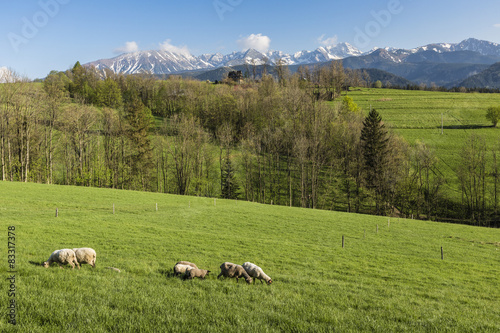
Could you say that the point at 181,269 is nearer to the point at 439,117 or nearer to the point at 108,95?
the point at 108,95

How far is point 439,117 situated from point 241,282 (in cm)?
13748

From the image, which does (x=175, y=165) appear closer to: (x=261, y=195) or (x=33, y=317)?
(x=261, y=195)

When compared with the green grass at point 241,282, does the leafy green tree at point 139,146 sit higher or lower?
higher

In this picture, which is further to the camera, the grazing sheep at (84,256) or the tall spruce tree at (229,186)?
the tall spruce tree at (229,186)

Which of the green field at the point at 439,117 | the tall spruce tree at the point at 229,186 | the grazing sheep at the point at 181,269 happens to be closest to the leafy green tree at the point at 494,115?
the green field at the point at 439,117

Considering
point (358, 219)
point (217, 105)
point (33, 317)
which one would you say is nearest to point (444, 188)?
point (358, 219)

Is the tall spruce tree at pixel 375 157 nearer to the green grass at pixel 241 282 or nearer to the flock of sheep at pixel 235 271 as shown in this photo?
the green grass at pixel 241 282

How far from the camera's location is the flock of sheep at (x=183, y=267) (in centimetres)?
1280

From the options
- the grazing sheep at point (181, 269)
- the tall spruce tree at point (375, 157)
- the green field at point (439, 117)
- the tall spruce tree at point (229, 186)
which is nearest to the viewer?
the grazing sheep at point (181, 269)

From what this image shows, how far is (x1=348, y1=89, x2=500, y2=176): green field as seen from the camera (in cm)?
9506

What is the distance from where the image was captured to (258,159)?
7831 centimetres

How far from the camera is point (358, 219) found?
1805 inches

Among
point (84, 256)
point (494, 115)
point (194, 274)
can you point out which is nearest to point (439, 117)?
point (494, 115)

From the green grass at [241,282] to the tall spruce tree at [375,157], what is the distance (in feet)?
86.5
